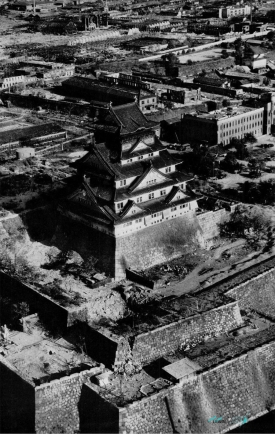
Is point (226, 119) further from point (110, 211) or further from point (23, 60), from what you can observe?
point (23, 60)

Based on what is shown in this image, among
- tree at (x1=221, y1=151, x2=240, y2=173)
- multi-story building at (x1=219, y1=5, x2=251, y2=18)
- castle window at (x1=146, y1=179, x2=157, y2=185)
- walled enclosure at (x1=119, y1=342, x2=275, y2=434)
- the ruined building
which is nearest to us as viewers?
walled enclosure at (x1=119, y1=342, x2=275, y2=434)

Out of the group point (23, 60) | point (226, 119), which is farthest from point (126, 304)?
point (23, 60)

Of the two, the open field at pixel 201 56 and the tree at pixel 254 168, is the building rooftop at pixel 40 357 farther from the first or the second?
the open field at pixel 201 56

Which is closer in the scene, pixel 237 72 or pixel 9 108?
pixel 9 108

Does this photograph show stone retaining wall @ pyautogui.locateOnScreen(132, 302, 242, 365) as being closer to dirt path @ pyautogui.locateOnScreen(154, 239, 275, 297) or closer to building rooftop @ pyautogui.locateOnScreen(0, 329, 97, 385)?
building rooftop @ pyautogui.locateOnScreen(0, 329, 97, 385)

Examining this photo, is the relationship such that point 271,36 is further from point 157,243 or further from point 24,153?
point 157,243

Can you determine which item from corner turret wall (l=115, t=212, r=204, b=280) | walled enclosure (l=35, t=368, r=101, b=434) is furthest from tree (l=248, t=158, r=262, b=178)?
walled enclosure (l=35, t=368, r=101, b=434)

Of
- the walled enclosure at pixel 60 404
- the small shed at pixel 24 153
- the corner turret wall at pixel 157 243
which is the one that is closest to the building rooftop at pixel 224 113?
the small shed at pixel 24 153
